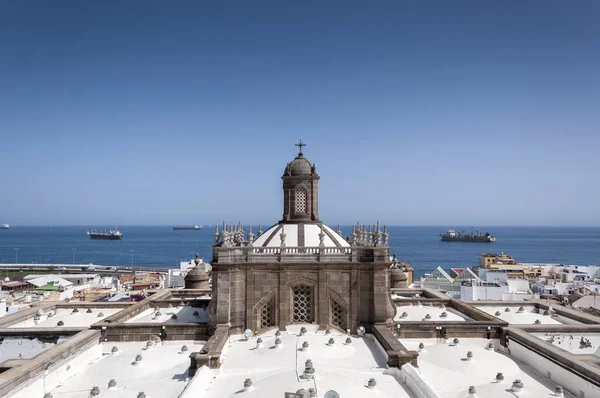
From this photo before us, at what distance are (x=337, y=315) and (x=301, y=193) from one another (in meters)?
8.08

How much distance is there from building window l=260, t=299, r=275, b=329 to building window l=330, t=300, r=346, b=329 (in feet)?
10.8

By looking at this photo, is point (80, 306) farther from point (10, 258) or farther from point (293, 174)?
point (10, 258)

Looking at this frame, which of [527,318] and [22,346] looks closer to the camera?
[22,346]

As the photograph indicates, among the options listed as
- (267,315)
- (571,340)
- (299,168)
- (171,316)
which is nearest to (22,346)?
(171,316)

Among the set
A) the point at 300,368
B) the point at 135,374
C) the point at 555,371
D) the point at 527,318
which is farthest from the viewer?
the point at 527,318

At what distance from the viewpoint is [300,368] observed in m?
17.4

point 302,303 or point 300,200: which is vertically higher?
point 300,200

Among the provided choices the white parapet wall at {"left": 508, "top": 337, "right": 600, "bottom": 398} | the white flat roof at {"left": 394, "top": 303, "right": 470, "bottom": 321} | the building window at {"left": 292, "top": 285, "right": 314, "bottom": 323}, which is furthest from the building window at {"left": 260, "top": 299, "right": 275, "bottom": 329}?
the white parapet wall at {"left": 508, "top": 337, "right": 600, "bottom": 398}

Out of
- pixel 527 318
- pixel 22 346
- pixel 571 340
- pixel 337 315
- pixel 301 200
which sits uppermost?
pixel 301 200

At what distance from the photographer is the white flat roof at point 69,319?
2817 centimetres

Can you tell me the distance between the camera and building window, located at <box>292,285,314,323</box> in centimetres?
2425

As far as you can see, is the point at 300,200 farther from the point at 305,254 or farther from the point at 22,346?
the point at 22,346

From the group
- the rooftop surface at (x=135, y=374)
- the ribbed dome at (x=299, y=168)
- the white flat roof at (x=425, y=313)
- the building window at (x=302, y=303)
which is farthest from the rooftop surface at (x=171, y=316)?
the white flat roof at (x=425, y=313)

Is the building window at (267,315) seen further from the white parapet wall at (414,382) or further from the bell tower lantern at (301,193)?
the white parapet wall at (414,382)
